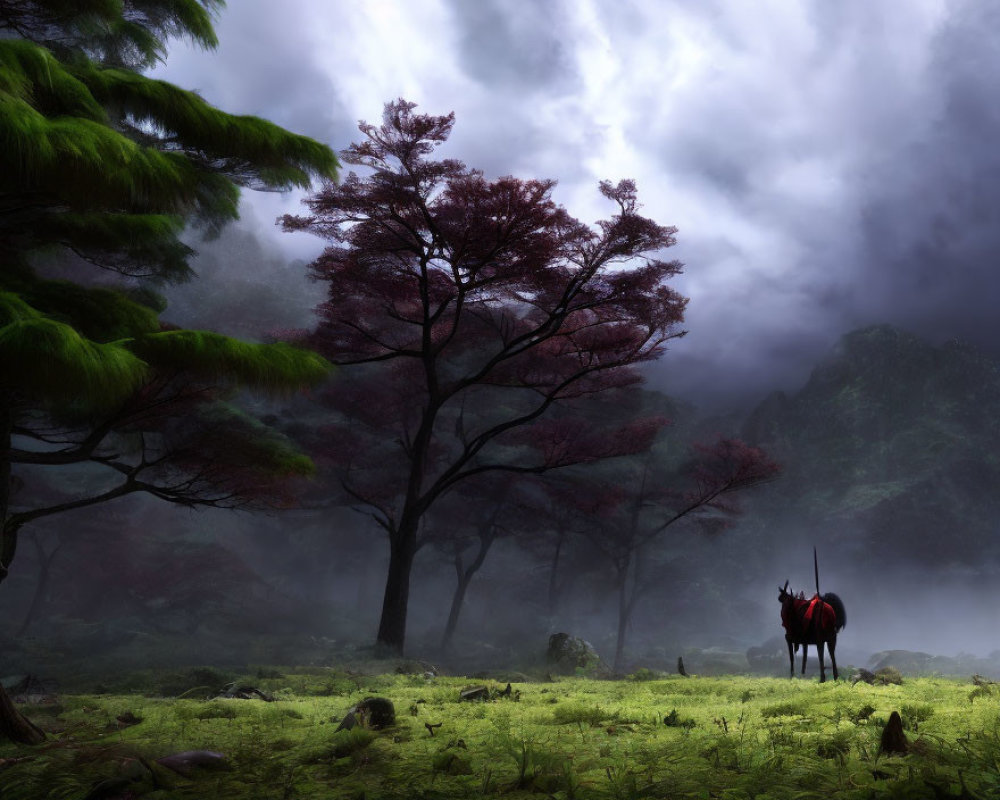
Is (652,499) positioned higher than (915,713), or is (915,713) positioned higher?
(652,499)

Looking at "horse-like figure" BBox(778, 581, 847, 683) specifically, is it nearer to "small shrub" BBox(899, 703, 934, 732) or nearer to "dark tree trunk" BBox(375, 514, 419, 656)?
"small shrub" BBox(899, 703, 934, 732)

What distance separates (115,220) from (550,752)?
577 cm

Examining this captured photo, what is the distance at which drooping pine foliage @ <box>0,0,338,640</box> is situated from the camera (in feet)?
12.4

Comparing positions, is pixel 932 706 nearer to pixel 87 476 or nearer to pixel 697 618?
pixel 87 476

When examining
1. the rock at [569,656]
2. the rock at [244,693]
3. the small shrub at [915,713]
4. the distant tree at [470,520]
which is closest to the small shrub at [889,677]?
the small shrub at [915,713]

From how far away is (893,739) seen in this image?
249 cm

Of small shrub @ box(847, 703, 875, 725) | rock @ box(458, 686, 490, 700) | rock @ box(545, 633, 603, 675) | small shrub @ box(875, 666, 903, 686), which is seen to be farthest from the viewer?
rock @ box(545, 633, 603, 675)

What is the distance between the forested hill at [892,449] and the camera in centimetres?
5397

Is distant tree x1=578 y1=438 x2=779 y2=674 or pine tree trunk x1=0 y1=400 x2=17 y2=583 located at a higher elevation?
distant tree x1=578 y1=438 x2=779 y2=674

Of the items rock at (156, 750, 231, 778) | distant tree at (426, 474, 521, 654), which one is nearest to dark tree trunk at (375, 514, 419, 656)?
distant tree at (426, 474, 521, 654)

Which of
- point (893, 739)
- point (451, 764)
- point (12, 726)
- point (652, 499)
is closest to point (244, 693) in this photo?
point (12, 726)

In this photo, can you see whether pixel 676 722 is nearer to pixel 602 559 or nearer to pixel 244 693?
pixel 244 693

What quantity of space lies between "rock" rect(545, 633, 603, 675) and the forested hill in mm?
40495

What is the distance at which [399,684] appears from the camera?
22.8 feet
